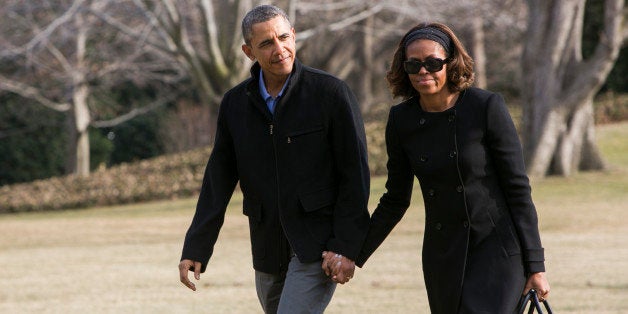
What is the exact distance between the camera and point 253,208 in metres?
4.67

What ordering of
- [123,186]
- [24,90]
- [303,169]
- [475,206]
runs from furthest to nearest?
[24,90]
[123,186]
[303,169]
[475,206]

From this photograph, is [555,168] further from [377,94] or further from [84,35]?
[377,94]

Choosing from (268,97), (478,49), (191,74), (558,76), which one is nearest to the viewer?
(268,97)

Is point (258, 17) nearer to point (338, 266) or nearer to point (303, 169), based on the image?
point (303, 169)

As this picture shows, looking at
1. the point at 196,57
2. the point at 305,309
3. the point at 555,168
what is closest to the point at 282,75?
the point at 305,309

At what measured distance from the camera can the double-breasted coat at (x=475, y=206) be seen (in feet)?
13.6

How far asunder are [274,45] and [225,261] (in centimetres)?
846

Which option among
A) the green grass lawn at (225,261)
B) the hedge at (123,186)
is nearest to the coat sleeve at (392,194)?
the green grass lawn at (225,261)

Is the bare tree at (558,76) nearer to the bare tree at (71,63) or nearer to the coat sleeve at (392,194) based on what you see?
the bare tree at (71,63)

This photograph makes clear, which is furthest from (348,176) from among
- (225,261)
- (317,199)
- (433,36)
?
(225,261)

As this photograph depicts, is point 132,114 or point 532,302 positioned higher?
point 532,302

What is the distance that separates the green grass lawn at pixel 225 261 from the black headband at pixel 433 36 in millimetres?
4550

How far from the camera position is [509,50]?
3597 cm

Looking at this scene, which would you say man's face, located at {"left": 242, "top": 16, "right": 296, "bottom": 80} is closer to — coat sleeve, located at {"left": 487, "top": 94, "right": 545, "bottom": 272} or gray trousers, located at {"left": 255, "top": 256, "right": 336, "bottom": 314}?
gray trousers, located at {"left": 255, "top": 256, "right": 336, "bottom": 314}
